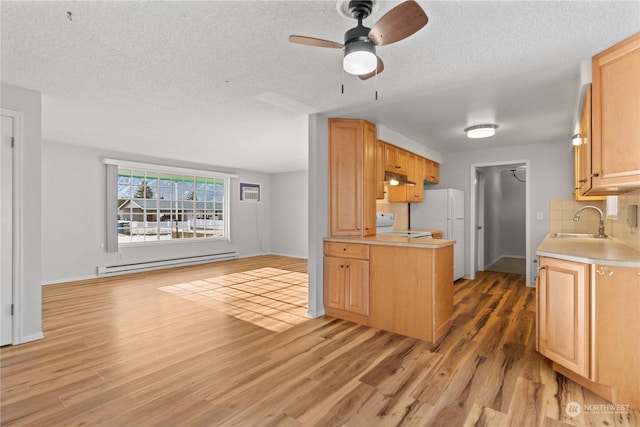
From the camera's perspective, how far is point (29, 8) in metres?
1.68

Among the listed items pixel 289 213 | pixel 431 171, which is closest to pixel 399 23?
pixel 431 171

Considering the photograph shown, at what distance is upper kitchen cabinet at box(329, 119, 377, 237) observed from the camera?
138 inches

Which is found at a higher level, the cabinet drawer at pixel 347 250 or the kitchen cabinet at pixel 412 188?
the kitchen cabinet at pixel 412 188

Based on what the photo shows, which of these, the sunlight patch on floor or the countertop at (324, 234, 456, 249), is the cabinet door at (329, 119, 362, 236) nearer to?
the countertop at (324, 234, 456, 249)

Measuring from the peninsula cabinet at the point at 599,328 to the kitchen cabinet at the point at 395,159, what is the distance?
2281mm

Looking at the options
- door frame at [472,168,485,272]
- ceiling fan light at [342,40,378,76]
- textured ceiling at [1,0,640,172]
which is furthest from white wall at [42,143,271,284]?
door frame at [472,168,485,272]

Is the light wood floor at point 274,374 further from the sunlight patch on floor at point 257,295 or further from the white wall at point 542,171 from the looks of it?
the white wall at point 542,171

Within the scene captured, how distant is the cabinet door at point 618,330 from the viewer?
181cm

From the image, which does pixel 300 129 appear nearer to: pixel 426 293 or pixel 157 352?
pixel 426 293

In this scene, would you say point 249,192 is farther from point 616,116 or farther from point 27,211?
point 616,116

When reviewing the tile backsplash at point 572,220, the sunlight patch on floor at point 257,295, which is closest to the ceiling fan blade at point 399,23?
the sunlight patch on floor at point 257,295

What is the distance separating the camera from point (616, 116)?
1974mm

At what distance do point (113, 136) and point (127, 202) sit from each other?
71.1 inches

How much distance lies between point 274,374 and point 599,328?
2130 mm
